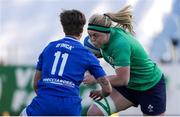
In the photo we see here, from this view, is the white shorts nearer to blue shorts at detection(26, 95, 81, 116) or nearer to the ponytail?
the ponytail

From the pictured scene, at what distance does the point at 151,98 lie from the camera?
800 cm

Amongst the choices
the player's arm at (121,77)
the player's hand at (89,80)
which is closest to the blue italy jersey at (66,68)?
the player's hand at (89,80)

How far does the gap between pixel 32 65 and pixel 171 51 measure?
9.74ft

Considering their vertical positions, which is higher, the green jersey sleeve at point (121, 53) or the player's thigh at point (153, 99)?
the green jersey sleeve at point (121, 53)

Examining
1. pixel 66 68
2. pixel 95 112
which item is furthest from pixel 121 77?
pixel 66 68

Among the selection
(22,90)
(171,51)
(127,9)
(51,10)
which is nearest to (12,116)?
(22,90)

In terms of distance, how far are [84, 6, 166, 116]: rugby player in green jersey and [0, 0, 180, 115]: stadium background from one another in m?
5.25

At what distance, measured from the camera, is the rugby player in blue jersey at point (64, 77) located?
21.2ft

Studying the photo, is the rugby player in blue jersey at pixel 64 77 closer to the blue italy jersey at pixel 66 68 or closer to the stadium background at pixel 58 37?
the blue italy jersey at pixel 66 68

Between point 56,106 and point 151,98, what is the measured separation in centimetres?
178

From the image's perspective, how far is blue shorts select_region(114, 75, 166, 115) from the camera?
8.00m

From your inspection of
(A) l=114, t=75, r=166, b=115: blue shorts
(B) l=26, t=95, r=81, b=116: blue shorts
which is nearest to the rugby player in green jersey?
(A) l=114, t=75, r=166, b=115: blue shorts

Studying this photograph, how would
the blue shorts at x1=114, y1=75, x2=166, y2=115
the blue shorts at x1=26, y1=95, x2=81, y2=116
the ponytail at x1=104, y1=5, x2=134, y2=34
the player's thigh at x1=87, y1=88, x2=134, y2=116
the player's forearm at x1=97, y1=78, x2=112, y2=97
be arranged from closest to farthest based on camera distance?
the blue shorts at x1=26, y1=95, x2=81, y2=116, the player's forearm at x1=97, y1=78, x2=112, y2=97, the ponytail at x1=104, y1=5, x2=134, y2=34, the blue shorts at x1=114, y1=75, x2=166, y2=115, the player's thigh at x1=87, y1=88, x2=134, y2=116

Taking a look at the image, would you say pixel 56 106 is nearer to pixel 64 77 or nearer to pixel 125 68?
pixel 64 77
